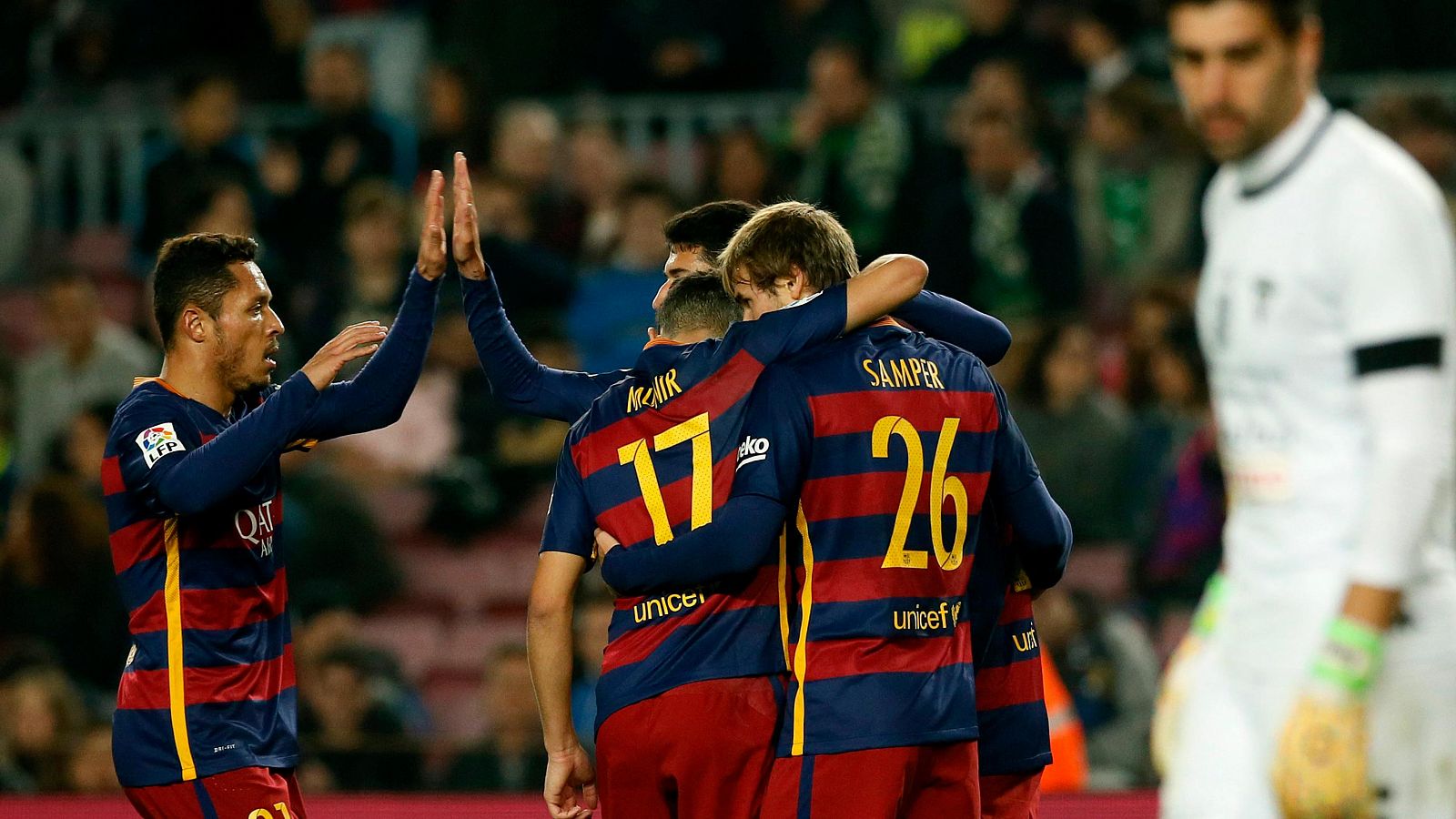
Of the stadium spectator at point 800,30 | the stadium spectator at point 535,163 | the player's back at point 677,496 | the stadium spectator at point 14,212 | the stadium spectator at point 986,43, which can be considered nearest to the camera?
the player's back at point 677,496

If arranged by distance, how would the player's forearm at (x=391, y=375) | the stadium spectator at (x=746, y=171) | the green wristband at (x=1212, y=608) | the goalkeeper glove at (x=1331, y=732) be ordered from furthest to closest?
the stadium spectator at (x=746, y=171), the player's forearm at (x=391, y=375), the green wristband at (x=1212, y=608), the goalkeeper glove at (x=1331, y=732)

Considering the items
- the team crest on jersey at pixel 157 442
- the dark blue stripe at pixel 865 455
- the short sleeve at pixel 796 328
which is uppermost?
the short sleeve at pixel 796 328

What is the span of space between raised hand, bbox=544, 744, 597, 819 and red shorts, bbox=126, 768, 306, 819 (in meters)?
0.59

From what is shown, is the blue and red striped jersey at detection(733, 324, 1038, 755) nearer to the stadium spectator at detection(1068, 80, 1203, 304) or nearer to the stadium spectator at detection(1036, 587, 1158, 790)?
the stadium spectator at detection(1036, 587, 1158, 790)

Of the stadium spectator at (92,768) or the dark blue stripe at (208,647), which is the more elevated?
the dark blue stripe at (208,647)

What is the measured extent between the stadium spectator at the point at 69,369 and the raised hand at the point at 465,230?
5486 millimetres

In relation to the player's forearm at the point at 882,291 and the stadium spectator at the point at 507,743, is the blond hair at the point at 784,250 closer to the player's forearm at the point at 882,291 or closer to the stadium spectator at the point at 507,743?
the player's forearm at the point at 882,291

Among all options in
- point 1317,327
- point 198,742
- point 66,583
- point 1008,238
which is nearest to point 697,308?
point 198,742

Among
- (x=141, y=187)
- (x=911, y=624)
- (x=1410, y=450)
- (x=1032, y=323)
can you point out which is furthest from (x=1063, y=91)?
(x=1410, y=450)

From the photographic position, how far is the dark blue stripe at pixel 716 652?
4.20m

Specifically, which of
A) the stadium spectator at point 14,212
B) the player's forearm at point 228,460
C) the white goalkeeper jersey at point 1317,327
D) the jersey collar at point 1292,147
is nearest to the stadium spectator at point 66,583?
the stadium spectator at point 14,212

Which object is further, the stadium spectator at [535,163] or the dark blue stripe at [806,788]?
the stadium spectator at [535,163]

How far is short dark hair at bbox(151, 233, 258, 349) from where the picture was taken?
440cm

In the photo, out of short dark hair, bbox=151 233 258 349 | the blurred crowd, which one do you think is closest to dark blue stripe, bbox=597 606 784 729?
short dark hair, bbox=151 233 258 349
